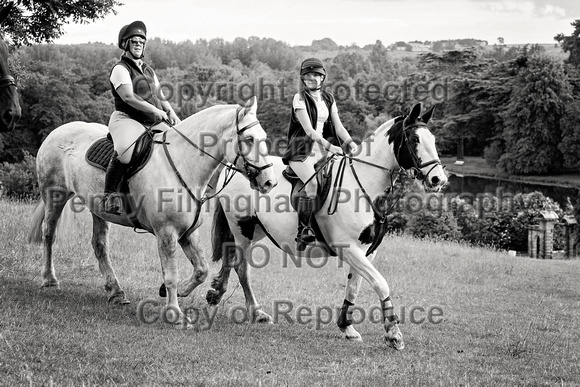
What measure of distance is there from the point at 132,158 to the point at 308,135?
2265mm

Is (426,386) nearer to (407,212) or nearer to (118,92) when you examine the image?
(118,92)

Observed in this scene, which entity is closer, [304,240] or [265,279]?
[304,240]

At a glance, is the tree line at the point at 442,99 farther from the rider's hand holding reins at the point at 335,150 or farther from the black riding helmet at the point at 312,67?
the rider's hand holding reins at the point at 335,150

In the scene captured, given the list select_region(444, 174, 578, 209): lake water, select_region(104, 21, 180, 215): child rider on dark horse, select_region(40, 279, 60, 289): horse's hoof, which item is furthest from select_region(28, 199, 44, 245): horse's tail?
select_region(444, 174, 578, 209): lake water

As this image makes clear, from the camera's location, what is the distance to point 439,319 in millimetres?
10234

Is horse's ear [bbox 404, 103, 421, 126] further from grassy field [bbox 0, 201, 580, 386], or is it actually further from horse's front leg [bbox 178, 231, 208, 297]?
horse's front leg [bbox 178, 231, 208, 297]

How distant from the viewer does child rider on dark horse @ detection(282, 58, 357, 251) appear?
26.3ft

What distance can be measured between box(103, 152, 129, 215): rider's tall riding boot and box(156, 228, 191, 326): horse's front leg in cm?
70

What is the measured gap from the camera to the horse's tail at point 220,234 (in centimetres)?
965

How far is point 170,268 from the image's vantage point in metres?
8.11

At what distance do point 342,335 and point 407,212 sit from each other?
26.9 m

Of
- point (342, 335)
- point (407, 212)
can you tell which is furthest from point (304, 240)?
point (407, 212)

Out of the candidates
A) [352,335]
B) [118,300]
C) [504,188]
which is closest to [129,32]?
[118,300]

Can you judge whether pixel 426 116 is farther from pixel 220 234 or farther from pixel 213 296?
pixel 213 296
